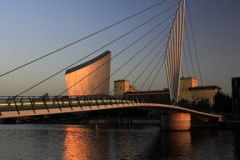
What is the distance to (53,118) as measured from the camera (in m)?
123

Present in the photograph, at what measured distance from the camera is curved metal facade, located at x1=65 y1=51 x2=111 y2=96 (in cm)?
7966

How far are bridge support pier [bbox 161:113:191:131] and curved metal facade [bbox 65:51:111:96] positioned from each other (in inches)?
1399

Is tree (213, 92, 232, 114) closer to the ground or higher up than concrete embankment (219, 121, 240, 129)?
higher up

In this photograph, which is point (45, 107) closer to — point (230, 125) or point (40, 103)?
point (40, 103)

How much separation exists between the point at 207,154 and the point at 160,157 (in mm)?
3985

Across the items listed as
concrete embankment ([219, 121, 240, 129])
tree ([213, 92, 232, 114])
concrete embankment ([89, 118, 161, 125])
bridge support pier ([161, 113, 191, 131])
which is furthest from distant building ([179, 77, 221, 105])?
bridge support pier ([161, 113, 191, 131])

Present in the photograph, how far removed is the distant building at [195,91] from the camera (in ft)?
396

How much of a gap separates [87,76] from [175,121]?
4185cm

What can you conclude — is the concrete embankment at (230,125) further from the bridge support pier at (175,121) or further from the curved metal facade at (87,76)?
the curved metal facade at (87,76)

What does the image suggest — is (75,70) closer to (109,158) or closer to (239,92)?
(239,92)

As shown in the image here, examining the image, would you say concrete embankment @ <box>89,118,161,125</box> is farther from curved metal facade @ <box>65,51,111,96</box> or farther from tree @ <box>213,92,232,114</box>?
tree @ <box>213,92,232,114</box>

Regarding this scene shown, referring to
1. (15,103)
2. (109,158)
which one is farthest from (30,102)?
(109,158)

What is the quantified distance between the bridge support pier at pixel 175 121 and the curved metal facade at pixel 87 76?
1399 inches

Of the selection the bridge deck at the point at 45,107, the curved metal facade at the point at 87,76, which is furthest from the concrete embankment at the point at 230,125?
the curved metal facade at the point at 87,76
